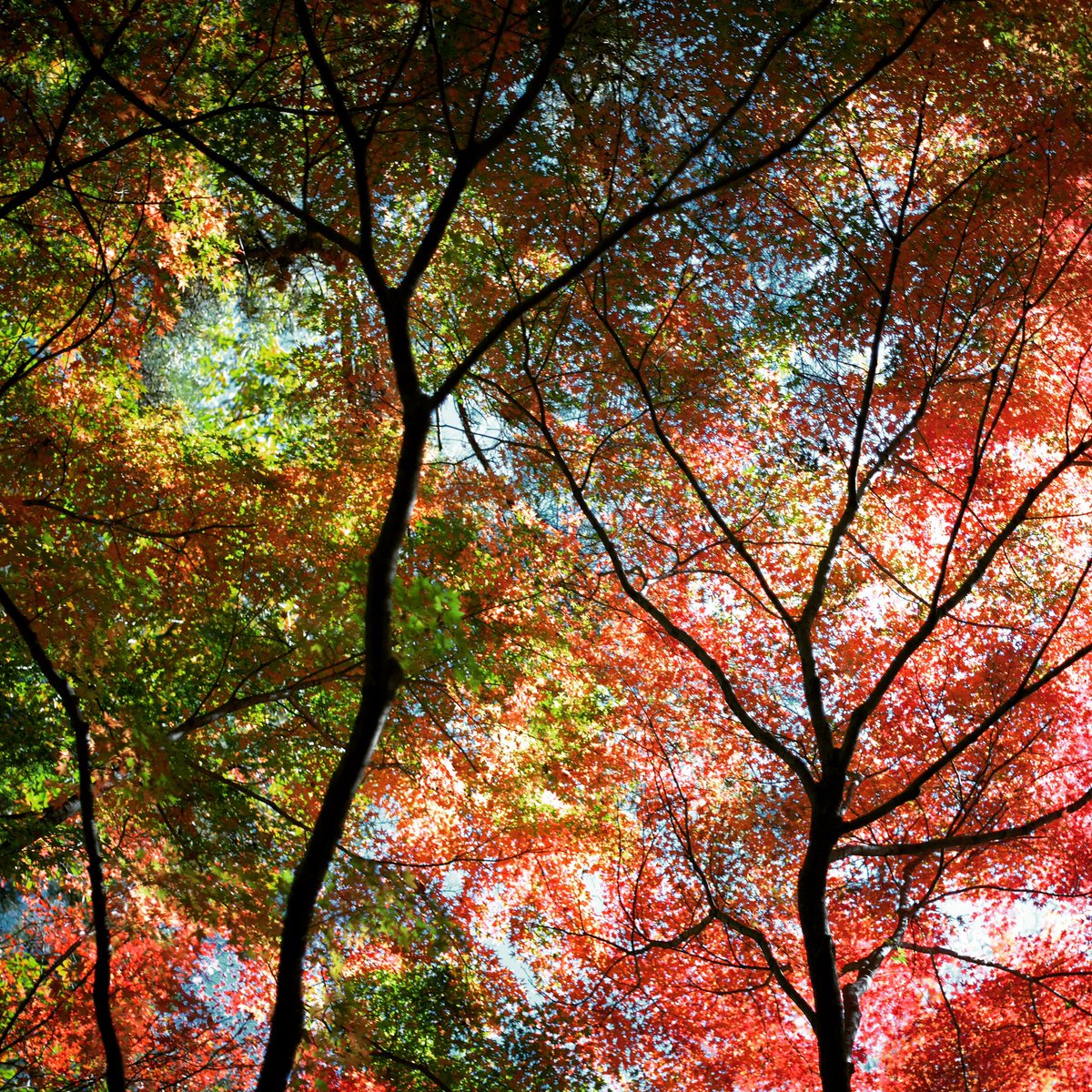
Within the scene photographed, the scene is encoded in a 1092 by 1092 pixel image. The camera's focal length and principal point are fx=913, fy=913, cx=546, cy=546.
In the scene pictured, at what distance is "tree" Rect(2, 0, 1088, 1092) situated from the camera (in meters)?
7.02

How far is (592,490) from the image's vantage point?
1059cm

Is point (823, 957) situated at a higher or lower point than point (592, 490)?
lower

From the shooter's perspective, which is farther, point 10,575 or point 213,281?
point 213,281

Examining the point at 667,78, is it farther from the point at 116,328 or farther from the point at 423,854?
the point at 423,854

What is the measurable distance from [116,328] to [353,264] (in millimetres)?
2538

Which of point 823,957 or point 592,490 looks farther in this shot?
point 592,490

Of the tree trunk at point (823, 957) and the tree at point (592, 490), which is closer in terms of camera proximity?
the tree trunk at point (823, 957)

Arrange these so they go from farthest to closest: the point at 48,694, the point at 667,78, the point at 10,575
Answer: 1. the point at 48,694
2. the point at 667,78
3. the point at 10,575

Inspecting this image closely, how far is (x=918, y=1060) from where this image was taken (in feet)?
31.9

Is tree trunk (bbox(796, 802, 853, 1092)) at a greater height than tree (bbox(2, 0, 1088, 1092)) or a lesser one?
lesser

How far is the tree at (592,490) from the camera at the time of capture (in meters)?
7.02

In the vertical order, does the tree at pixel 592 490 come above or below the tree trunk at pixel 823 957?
above

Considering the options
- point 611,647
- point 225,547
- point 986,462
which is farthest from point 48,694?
point 986,462

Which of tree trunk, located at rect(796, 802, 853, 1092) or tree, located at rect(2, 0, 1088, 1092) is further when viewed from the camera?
tree, located at rect(2, 0, 1088, 1092)
